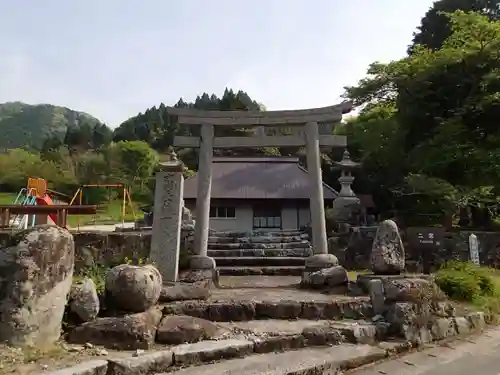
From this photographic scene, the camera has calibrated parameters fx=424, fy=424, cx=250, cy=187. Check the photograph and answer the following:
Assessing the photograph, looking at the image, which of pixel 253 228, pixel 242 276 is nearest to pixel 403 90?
pixel 253 228

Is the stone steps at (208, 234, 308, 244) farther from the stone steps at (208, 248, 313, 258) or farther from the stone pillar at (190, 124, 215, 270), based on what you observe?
the stone pillar at (190, 124, 215, 270)

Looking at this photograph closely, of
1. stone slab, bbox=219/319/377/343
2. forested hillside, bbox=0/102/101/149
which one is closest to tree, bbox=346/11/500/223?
stone slab, bbox=219/319/377/343

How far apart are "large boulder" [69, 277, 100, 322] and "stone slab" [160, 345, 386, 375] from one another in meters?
1.35

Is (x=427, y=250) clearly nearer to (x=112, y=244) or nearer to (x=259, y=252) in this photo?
(x=259, y=252)

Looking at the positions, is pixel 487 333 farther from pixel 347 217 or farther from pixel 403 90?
pixel 403 90

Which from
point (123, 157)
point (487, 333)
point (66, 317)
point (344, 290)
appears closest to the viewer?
point (66, 317)

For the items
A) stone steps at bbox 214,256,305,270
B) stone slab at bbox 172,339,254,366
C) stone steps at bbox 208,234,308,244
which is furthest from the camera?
stone steps at bbox 208,234,308,244

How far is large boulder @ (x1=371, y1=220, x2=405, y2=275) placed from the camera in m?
7.86

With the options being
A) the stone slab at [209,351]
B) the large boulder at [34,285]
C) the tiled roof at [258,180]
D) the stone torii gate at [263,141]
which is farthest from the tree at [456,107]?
the large boulder at [34,285]

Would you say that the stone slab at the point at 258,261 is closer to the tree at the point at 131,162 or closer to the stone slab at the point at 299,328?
the stone slab at the point at 299,328

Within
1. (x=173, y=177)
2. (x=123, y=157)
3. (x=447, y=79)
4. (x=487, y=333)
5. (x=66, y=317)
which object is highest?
(x=123, y=157)

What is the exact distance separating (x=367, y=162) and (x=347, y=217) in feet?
21.3

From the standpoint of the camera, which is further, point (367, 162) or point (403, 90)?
point (367, 162)

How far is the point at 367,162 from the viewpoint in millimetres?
24031
